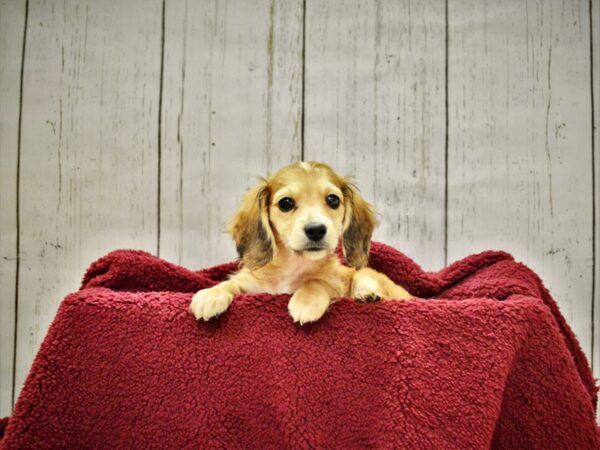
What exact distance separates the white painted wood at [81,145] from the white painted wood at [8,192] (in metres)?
0.04

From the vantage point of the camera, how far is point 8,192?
1.77 metres

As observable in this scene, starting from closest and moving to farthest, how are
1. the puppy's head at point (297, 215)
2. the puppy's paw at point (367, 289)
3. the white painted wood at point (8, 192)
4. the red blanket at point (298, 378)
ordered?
the red blanket at point (298, 378)
the puppy's paw at point (367, 289)
the puppy's head at point (297, 215)
the white painted wood at point (8, 192)

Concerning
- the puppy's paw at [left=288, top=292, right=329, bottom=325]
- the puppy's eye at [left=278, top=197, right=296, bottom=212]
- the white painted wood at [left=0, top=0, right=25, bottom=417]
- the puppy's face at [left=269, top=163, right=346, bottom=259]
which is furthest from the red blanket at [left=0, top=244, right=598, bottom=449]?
the white painted wood at [left=0, top=0, right=25, bottom=417]

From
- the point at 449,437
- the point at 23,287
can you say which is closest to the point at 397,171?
the point at 449,437

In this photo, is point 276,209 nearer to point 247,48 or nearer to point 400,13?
point 247,48

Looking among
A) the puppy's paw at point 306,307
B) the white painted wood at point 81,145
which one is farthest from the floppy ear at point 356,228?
the white painted wood at point 81,145

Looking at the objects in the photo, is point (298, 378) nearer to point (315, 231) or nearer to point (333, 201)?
point (315, 231)

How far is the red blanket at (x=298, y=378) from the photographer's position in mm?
958

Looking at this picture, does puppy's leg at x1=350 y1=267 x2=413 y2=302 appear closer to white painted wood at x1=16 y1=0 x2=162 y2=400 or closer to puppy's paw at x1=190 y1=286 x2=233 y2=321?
puppy's paw at x1=190 y1=286 x2=233 y2=321

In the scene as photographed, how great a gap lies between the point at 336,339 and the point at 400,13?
1396 mm

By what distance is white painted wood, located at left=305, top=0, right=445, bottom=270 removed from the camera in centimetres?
179

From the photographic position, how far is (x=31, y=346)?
178cm

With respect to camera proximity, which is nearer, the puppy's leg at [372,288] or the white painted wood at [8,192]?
the puppy's leg at [372,288]

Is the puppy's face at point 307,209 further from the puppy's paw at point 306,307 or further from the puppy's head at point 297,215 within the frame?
the puppy's paw at point 306,307
